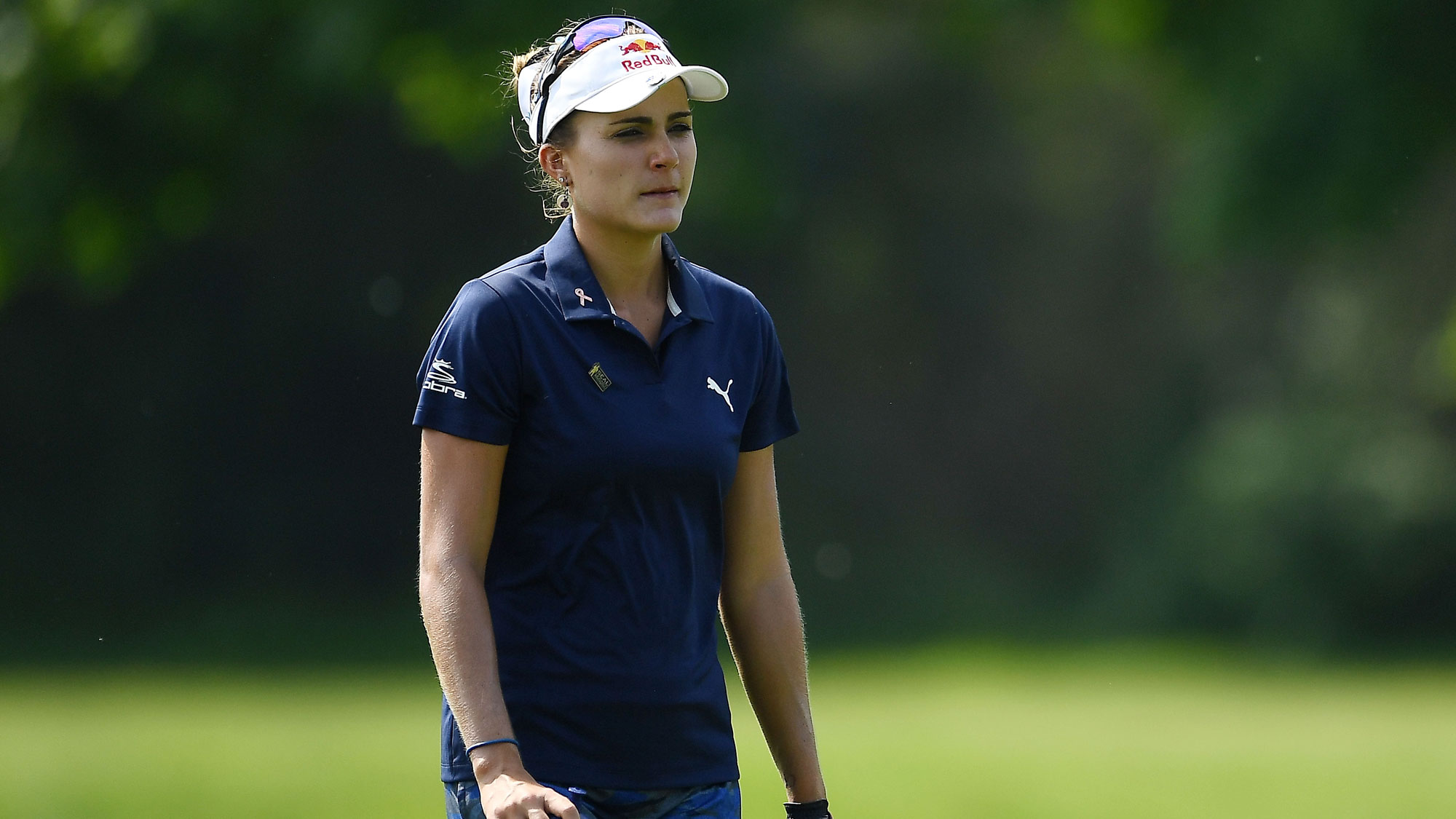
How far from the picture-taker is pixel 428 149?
19859mm

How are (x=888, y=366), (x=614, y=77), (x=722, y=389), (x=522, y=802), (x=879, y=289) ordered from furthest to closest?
(x=888, y=366)
(x=879, y=289)
(x=722, y=389)
(x=614, y=77)
(x=522, y=802)

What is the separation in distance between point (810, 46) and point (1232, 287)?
19.2 ft

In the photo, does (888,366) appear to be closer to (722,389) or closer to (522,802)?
(722,389)

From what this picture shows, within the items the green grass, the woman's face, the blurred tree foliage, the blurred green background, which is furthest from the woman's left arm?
the blurred tree foliage

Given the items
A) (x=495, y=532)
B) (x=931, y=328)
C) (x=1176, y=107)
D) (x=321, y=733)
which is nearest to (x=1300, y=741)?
(x=1176, y=107)

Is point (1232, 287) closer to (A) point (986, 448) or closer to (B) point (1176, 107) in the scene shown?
(A) point (986, 448)

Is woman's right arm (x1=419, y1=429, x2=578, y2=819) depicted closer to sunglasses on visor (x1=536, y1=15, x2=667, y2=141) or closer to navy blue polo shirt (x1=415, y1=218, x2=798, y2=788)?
navy blue polo shirt (x1=415, y1=218, x2=798, y2=788)

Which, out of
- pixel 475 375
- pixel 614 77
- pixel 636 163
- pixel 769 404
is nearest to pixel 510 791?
pixel 475 375

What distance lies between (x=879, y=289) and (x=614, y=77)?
2071cm

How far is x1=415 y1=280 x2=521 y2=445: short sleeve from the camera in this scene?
298cm

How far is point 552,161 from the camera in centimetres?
327

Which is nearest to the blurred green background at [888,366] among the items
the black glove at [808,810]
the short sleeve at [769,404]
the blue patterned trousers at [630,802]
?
the black glove at [808,810]

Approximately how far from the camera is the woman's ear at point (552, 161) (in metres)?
3.25

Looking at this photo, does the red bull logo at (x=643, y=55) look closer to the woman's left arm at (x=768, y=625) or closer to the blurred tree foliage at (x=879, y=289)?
the woman's left arm at (x=768, y=625)
